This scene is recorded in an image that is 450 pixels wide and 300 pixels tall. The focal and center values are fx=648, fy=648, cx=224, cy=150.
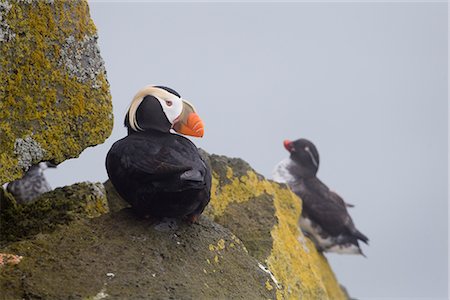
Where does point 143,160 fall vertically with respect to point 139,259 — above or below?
above

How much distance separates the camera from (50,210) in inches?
188

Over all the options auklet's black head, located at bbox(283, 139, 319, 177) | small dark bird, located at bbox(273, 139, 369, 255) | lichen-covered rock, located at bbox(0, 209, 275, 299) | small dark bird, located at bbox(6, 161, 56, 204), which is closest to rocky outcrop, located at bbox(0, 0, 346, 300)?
lichen-covered rock, located at bbox(0, 209, 275, 299)

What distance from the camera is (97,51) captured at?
4.76 meters

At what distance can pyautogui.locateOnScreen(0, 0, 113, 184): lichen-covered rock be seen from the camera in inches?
167

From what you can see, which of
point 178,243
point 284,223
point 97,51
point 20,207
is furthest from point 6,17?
point 284,223

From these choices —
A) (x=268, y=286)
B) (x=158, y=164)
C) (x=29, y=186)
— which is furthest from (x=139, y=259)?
(x=29, y=186)

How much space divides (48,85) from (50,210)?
96 cm

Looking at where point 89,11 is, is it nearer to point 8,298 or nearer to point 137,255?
point 137,255

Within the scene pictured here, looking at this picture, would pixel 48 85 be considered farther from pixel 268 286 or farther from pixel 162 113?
pixel 268 286

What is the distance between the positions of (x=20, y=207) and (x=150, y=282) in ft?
5.32

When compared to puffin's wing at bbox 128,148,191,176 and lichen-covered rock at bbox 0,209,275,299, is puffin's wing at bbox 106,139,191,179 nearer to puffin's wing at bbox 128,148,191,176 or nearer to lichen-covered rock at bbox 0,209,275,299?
puffin's wing at bbox 128,148,191,176

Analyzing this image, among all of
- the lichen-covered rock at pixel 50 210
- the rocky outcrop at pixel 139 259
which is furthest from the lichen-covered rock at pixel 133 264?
the lichen-covered rock at pixel 50 210

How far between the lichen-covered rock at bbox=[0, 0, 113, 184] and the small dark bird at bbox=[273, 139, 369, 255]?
4983 millimetres

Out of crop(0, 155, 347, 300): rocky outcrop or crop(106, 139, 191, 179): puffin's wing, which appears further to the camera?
crop(106, 139, 191, 179): puffin's wing
